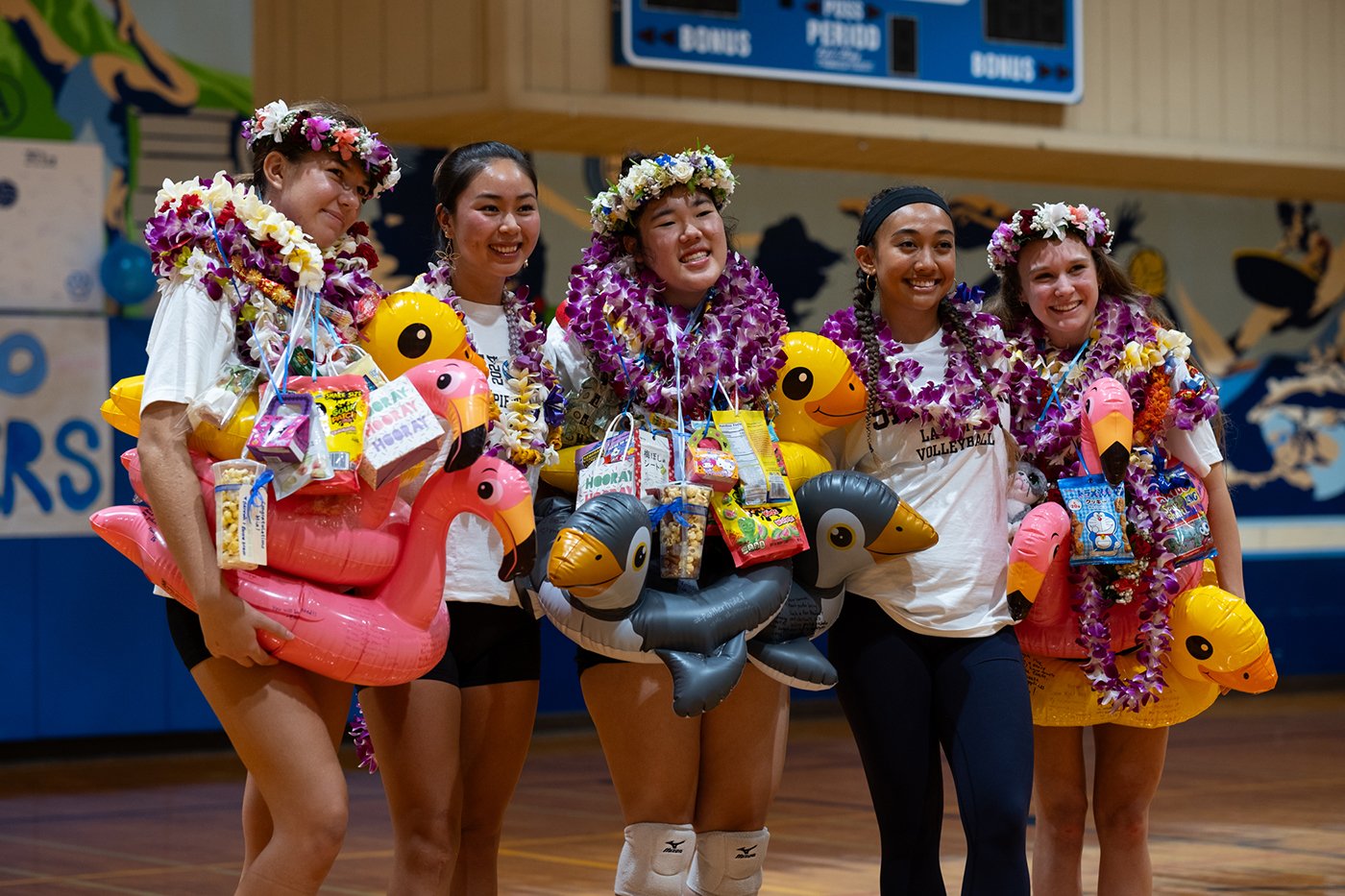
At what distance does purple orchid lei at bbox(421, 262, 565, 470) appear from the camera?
3.27 meters

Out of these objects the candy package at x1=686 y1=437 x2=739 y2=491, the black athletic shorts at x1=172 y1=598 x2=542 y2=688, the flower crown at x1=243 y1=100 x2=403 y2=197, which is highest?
the flower crown at x1=243 y1=100 x2=403 y2=197

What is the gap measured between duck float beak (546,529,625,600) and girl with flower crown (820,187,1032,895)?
0.63 m

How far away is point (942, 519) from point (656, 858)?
85 cm

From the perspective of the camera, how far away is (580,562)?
299 centimetres

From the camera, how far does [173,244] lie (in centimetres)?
292

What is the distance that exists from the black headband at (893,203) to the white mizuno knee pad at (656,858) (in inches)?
49.3

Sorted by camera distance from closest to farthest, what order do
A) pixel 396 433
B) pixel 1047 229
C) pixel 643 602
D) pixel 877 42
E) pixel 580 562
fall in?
pixel 396 433 → pixel 580 562 → pixel 643 602 → pixel 1047 229 → pixel 877 42

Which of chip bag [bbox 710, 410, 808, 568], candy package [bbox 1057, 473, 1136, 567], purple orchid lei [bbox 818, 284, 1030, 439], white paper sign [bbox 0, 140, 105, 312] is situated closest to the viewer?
chip bag [bbox 710, 410, 808, 568]

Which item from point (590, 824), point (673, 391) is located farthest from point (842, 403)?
point (590, 824)

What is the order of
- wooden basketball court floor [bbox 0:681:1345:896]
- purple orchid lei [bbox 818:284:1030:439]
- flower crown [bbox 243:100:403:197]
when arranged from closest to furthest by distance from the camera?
1. flower crown [bbox 243:100:403:197]
2. purple orchid lei [bbox 818:284:1030:439]
3. wooden basketball court floor [bbox 0:681:1345:896]

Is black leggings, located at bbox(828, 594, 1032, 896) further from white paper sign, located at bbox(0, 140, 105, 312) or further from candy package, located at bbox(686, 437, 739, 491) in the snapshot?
white paper sign, located at bbox(0, 140, 105, 312)

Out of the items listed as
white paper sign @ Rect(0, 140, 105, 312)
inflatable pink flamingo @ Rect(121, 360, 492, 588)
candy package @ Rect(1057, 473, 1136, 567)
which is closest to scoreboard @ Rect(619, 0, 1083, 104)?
white paper sign @ Rect(0, 140, 105, 312)

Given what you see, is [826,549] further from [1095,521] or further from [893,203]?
[893,203]

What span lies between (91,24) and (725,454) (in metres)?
5.31
